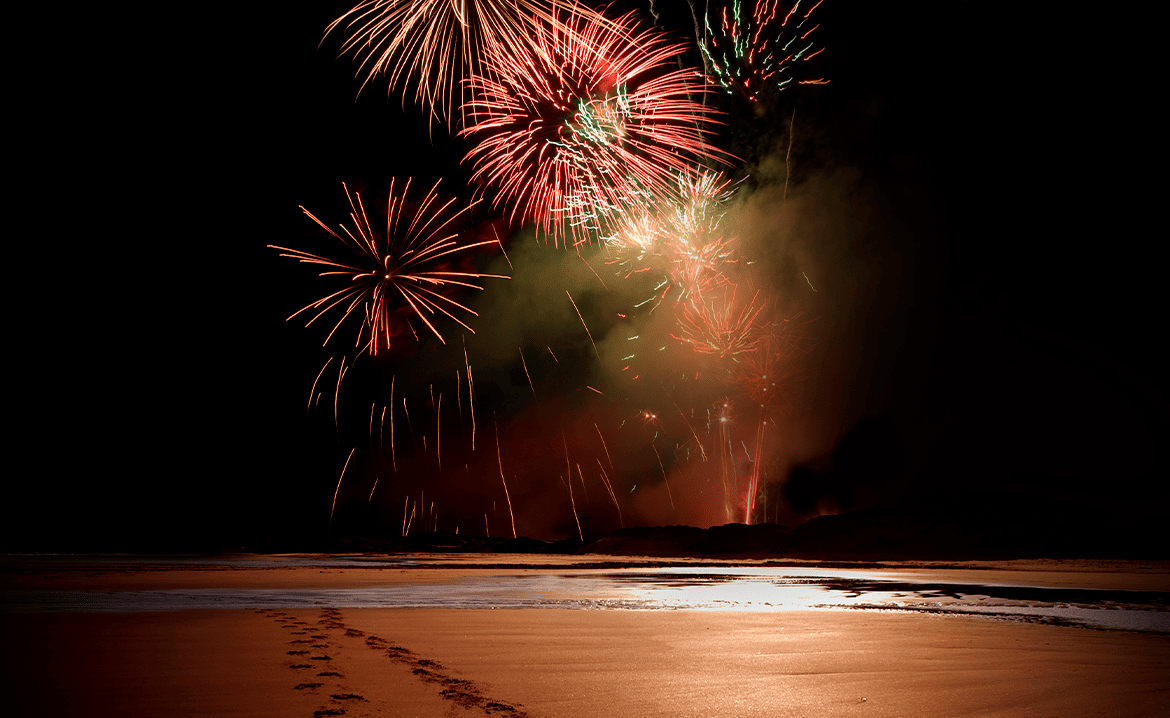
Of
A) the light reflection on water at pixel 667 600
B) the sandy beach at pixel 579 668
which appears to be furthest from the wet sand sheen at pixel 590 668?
the light reflection on water at pixel 667 600

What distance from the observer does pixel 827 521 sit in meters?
102

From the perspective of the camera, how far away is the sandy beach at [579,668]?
741 cm

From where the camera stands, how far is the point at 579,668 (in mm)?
9633

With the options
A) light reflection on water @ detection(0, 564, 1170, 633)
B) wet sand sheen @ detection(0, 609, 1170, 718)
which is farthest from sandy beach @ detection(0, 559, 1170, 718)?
light reflection on water @ detection(0, 564, 1170, 633)

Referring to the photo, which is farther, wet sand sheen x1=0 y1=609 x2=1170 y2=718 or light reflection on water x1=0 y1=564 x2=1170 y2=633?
light reflection on water x1=0 y1=564 x2=1170 y2=633

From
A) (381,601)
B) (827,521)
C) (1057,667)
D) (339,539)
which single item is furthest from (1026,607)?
(339,539)

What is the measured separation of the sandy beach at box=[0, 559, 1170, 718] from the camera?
292 inches

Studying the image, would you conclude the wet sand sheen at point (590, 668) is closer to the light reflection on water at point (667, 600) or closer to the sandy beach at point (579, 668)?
the sandy beach at point (579, 668)

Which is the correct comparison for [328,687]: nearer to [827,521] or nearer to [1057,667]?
[1057,667]

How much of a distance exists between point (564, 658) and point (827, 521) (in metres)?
97.4

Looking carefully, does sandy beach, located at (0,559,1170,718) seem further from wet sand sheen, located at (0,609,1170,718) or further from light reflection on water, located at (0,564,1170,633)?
light reflection on water, located at (0,564,1170,633)

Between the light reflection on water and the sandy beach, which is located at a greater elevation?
the light reflection on water

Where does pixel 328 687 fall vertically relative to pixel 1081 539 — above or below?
below

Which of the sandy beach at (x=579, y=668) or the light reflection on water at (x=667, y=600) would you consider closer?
the sandy beach at (x=579, y=668)
